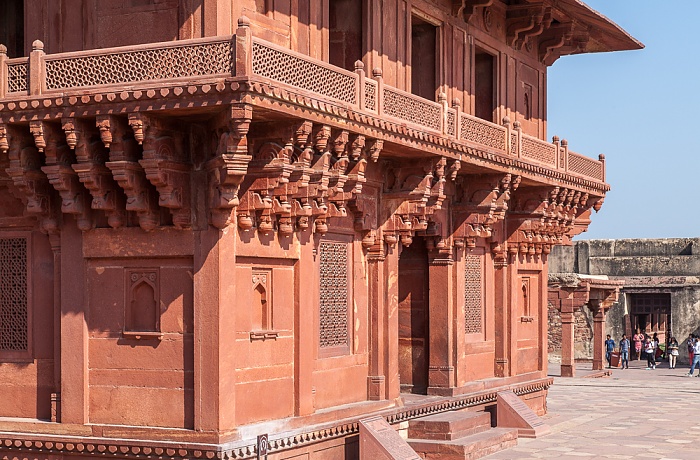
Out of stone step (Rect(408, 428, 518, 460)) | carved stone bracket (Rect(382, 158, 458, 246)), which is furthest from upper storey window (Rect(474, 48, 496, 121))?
stone step (Rect(408, 428, 518, 460))

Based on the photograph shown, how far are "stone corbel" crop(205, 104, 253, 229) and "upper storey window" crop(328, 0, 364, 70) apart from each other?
3.29 meters

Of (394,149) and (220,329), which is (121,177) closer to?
(220,329)

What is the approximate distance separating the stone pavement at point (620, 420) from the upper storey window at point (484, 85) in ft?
15.2

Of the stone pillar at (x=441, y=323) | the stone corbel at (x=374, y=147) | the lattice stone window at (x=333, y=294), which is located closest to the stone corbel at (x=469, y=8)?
the stone pillar at (x=441, y=323)

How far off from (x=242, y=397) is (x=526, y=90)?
912 centimetres

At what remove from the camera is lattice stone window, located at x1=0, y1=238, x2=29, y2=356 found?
1109 cm

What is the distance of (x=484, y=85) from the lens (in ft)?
54.4

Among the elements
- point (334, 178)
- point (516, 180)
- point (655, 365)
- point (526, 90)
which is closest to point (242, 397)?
point (334, 178)

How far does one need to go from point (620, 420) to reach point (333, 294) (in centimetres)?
741

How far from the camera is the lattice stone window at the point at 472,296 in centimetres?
1594

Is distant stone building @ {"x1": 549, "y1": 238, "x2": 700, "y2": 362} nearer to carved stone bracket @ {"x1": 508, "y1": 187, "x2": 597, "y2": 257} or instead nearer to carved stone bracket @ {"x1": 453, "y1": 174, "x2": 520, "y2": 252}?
carved stone bracket @ {"x1": 508, "y1": 187, "x2": 597, "y2": 257}

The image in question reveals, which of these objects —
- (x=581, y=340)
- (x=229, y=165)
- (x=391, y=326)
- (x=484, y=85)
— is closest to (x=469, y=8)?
(x=484, y=85)

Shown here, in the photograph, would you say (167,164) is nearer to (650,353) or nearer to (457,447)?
(457,447)

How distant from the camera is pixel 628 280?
32.6 metres
